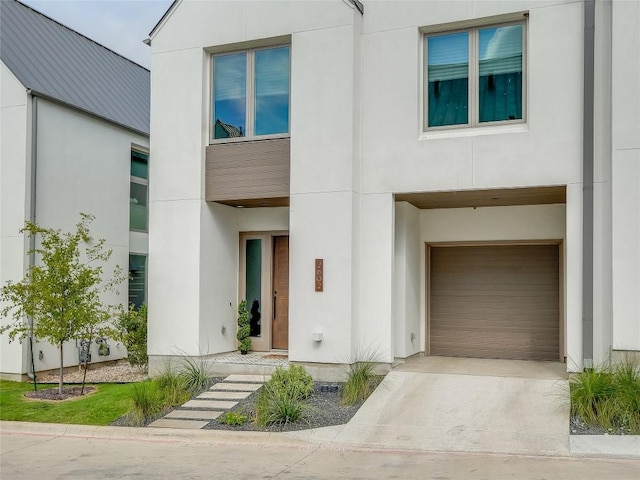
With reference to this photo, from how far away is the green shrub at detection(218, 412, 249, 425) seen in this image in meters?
10.4

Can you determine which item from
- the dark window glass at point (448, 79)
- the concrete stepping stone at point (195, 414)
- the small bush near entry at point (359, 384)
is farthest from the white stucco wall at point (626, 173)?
the concrete stepping stone at point (195, 414)

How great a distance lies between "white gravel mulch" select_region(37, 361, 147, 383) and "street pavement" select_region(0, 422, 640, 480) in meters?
3.79

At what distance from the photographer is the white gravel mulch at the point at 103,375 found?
1447cm

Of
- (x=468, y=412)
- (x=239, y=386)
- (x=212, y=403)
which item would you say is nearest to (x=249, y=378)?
(x=239, y=386)

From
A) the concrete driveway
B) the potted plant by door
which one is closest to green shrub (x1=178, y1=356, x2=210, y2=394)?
the potted plant by door

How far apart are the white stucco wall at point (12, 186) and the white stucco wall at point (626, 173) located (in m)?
11.4

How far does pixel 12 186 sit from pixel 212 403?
7.13 meters

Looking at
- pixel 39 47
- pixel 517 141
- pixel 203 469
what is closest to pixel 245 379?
pixel 203 469

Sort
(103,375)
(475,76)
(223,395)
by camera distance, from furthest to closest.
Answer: (103,375), (475,76), (223,395)

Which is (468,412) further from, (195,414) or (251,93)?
(251,93)

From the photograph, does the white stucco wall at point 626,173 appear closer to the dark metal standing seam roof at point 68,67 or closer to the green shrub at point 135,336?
the green shrub at point 135,336

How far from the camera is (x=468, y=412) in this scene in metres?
10.4

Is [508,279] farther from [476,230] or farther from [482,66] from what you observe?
[482,66]

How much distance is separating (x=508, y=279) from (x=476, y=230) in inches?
48.7
